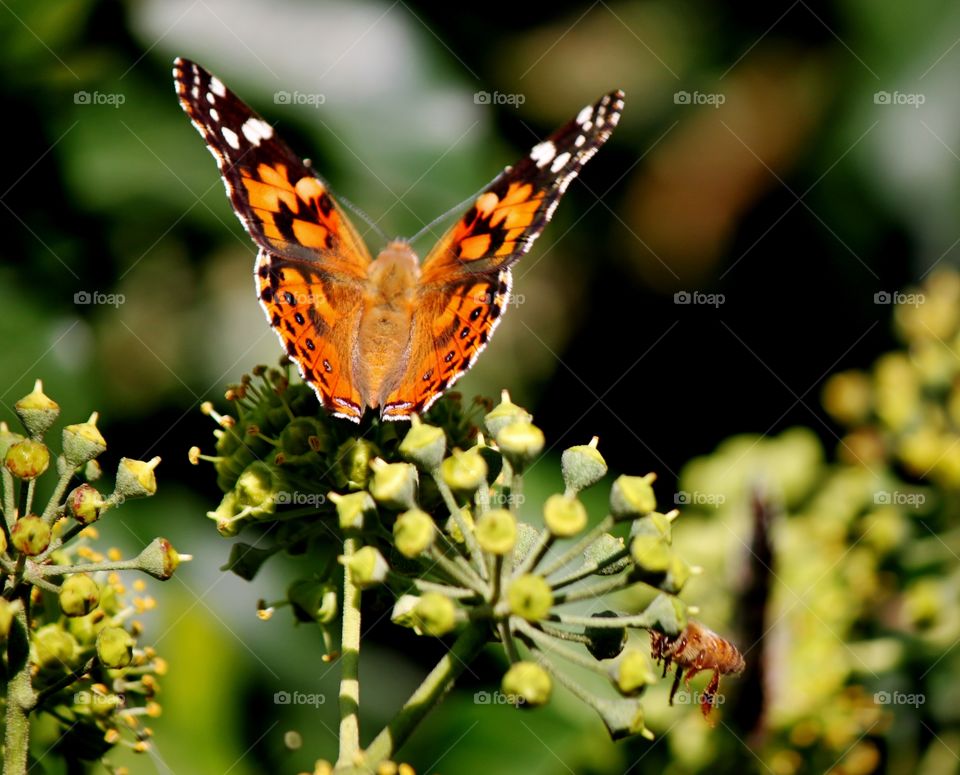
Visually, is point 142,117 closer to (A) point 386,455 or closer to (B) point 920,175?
(A) point 386,455

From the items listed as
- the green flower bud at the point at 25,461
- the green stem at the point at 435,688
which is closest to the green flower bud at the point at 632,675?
the green stem at the point at 435,688

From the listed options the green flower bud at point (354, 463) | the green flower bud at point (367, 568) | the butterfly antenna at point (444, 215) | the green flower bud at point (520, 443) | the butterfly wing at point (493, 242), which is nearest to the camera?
the green flower bud at point (367, 568)

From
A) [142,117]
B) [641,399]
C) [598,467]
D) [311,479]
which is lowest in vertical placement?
[641,399]

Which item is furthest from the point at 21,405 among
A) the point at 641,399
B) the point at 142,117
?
the point at 641,399

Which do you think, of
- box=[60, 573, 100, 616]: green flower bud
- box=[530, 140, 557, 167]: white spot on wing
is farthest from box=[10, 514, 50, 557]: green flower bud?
box=[530, 140, 557, 167]: white spot on wing

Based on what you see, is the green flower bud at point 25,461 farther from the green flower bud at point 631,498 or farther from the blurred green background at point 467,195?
the green flower bud at point 631,498

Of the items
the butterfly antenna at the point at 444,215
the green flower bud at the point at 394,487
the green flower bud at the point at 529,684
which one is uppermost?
the butterfly antenna at the point at 444,215

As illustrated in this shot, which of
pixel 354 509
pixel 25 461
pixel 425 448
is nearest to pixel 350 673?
pixel 354 509
